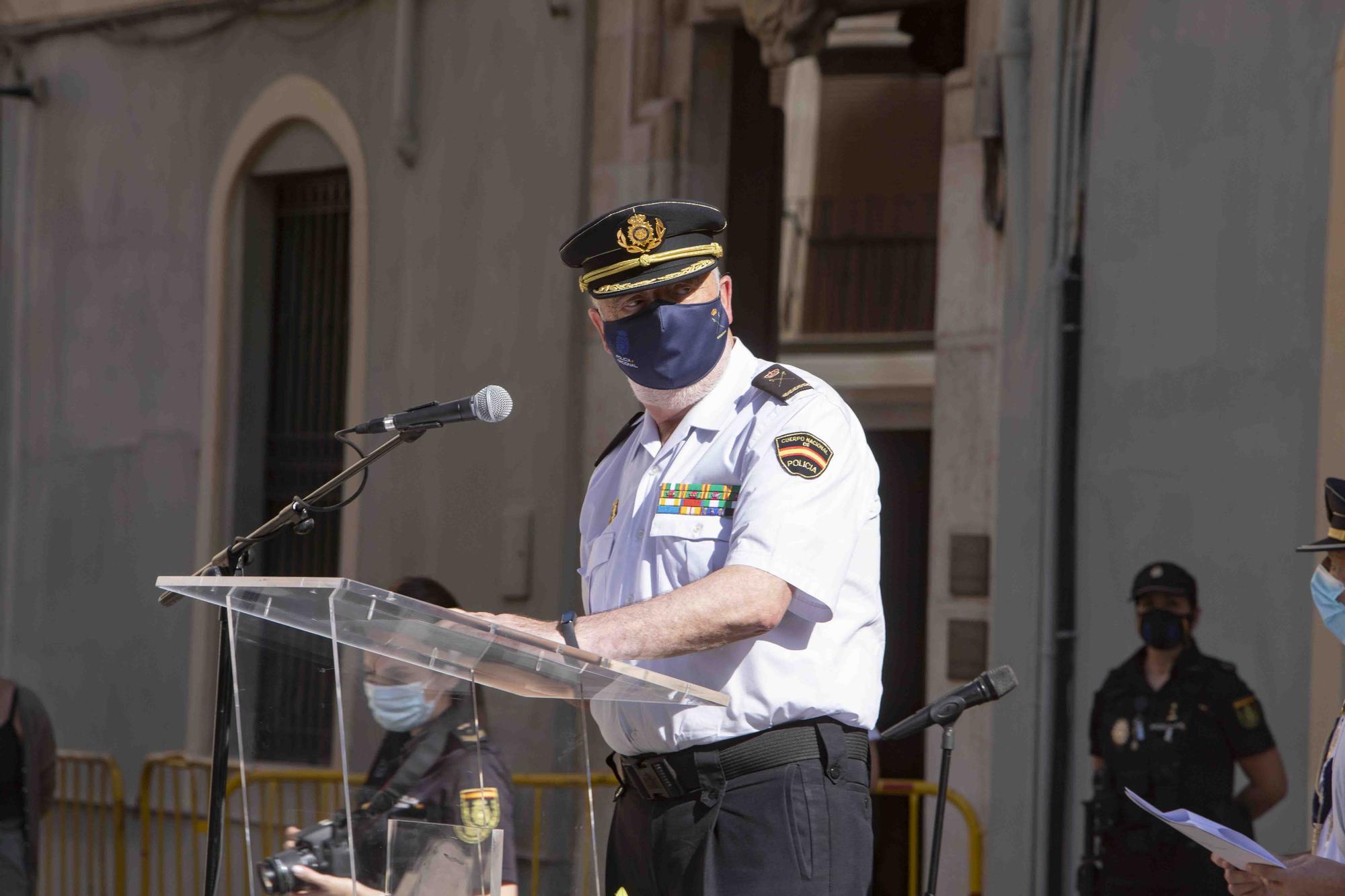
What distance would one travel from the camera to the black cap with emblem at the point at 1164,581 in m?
5.59

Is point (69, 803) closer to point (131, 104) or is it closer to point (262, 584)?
point (131, 104)

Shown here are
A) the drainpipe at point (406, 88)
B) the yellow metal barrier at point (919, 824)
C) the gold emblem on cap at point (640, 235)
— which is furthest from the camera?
the drainpipe at point (406, 88)

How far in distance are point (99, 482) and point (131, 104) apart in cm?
206

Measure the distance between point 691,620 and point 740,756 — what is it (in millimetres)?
312

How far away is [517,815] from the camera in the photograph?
229cm

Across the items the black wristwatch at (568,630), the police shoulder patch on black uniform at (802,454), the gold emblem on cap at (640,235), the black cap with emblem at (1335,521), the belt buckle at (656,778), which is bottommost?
the belt buckle at (656,778)

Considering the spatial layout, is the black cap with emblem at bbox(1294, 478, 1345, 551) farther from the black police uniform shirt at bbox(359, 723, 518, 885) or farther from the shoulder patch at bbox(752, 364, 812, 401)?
the black police uniform shirt at bbox(359, 723, 518, 885)

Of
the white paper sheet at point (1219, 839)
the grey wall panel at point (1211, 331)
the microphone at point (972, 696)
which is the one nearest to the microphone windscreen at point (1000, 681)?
the microphone at point (972, 696)

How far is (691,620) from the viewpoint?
7.94 feet

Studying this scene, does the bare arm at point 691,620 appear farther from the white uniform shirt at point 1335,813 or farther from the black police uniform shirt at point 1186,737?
the black police uniform shirt at point 1186,737

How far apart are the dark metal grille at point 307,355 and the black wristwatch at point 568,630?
6122 millimetres

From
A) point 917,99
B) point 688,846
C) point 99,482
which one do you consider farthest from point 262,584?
point 917,99

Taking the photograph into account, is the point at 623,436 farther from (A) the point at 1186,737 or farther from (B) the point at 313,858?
(A) the point at 1186,737

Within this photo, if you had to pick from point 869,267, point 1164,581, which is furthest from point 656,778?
point 869,267
